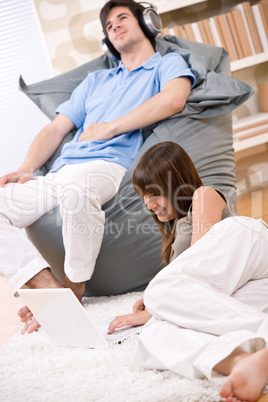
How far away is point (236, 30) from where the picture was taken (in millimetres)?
2828

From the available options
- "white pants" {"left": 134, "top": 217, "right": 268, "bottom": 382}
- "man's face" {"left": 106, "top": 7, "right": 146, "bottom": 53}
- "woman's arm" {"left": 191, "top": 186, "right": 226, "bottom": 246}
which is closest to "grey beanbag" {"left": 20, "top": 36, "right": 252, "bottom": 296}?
"man's face" {"left": 106, "top": 7, "right": 146, "bottom": 53}

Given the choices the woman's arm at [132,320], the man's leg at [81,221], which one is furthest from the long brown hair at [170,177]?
the man's leg at [81,221]

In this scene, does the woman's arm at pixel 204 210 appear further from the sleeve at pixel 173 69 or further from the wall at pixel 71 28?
the wall at pixel 71 28

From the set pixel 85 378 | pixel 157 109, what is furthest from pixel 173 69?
pixel 85 378

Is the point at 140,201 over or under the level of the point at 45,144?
under

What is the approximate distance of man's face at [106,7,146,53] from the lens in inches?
81.4

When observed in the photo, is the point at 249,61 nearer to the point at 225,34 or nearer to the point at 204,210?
the point at 225,34

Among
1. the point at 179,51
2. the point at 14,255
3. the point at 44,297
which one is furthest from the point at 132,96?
the point at 44,297

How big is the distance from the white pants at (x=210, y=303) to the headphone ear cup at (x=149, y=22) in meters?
1.19

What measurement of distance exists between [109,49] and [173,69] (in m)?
0.43

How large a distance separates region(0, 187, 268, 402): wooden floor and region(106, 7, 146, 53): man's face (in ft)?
A: 2.91

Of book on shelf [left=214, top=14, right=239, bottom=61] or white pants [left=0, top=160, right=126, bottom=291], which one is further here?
book on shelf [left=214, top=14, right=239, bottom=61]

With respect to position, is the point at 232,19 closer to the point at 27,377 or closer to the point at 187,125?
the point at 187,125

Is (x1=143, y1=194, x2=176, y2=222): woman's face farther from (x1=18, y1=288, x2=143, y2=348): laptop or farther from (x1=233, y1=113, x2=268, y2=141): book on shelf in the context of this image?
(x1=233, y1=113, x2=268, y2=141): book on shelf
